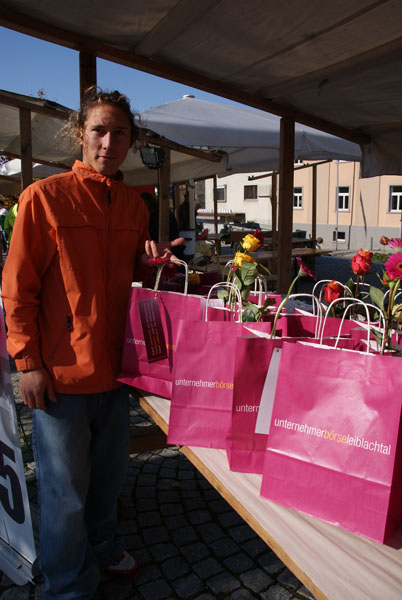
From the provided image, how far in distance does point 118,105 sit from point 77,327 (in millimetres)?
787

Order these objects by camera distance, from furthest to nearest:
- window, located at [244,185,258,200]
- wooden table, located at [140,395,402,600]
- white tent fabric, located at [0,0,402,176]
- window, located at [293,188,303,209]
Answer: window, located at [244,185,258,200] → window, located at [293,188,303,209] → white tent fabric, located at [0,0,402,176] → wooden table, located at [140,395,402,600]

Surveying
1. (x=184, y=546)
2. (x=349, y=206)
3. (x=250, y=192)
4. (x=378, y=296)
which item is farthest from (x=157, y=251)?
(x=250, y=192)

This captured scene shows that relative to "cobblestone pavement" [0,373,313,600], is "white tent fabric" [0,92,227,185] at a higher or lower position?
higher

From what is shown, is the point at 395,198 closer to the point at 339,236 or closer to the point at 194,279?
the point at 339,236

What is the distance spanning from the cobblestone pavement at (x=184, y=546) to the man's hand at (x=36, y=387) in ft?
3.50

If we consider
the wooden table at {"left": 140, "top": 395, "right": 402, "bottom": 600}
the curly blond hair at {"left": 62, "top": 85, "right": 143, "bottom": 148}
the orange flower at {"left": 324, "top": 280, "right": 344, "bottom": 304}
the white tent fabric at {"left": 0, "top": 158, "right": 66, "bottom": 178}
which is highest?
the white tent fabric at {"left": 0, "top": 158, "right": 66, "bottom": 178}

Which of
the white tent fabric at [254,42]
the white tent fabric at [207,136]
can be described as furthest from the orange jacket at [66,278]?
the white tent fabric at [207,136]

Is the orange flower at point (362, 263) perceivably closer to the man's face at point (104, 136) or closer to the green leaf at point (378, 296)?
the green leaf at point (378, 296)

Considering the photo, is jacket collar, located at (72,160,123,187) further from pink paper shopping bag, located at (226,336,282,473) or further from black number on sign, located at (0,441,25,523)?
black number on sign, located at (0,441,25,523)

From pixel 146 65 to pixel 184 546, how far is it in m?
2.78

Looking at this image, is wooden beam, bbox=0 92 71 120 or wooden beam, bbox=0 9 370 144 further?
wooden beam, bbox=0 92 71 120

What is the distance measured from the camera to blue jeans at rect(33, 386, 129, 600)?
1.56 metres

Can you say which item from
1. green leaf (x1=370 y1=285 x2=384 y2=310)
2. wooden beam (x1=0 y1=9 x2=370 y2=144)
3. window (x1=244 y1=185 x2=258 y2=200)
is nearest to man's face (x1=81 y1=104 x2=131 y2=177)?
green leaf (x1=370 y1=285 x2=384 y2=310)

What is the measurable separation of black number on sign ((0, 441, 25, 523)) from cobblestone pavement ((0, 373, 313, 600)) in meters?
0.39
